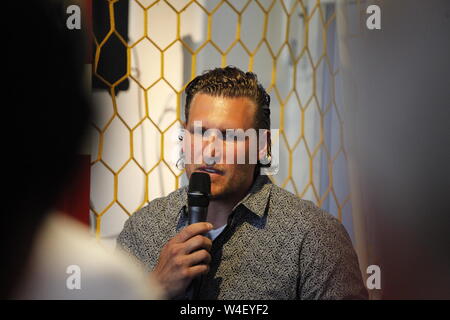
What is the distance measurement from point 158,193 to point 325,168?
39 centimetres

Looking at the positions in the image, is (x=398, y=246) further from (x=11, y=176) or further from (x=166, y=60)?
(x=11, y=176)

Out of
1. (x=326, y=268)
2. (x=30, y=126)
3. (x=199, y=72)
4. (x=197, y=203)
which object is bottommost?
(x=326, y=268)

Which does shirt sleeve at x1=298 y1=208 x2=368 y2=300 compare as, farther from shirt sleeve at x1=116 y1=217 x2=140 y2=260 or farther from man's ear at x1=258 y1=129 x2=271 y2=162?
shirt sleeve at x1=116 y1=217 x2=140 y2=260

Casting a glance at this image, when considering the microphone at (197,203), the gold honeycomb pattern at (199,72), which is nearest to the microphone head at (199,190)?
the microphone at (197,203)

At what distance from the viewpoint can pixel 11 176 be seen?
614 millimetres

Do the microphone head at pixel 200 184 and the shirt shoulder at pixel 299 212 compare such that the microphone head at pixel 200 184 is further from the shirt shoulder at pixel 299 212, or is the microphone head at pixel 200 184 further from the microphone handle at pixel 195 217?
the shirt shoulder at pixel 299 212

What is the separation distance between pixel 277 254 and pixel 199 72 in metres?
0.49

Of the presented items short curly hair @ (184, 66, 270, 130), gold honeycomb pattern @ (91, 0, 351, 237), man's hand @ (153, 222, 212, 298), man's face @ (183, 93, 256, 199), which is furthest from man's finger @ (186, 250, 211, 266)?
gold honeycomb pattern @ (91, 0, 351, 237)

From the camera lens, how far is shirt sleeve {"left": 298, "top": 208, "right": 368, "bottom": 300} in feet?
2.19

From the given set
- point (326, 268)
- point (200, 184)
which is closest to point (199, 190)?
point (200, 184)

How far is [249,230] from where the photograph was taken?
0.72 meters


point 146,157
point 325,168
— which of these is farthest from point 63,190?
point 325,168

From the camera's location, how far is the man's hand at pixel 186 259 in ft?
1.90

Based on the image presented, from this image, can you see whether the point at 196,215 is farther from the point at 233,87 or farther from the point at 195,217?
the point at 233,87
